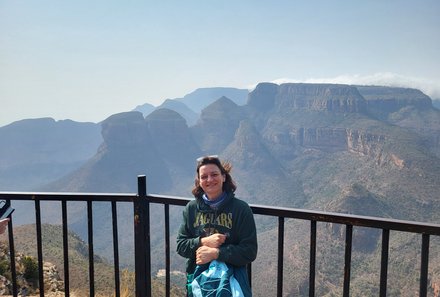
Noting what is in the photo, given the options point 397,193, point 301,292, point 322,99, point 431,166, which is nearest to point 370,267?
point 301,292

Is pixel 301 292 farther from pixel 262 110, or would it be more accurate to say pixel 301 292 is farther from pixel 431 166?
pixel 262 110

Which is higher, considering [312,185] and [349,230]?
[349,230]

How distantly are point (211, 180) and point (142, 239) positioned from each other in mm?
993

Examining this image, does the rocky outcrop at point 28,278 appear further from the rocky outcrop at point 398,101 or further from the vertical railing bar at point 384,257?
the rocky outcrop at point 398,101

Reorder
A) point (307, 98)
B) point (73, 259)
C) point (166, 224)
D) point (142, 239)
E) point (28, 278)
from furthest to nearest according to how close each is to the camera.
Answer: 1. point (307, 98)
2. point (73, 259)
3. point (28, 278)
4. point (142, 239)
5. point (166, 224)

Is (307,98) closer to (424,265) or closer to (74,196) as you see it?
(74,196)

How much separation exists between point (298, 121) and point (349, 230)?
431 feet

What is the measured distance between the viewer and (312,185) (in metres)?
99.3

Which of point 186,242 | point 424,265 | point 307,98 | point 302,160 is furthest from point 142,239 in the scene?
point 307,98

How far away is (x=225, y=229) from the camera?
8.84ft

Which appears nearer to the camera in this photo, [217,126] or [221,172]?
[221,172]

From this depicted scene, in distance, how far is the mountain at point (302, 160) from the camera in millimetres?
57406

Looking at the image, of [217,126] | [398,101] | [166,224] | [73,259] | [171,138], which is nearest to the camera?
[166,224]

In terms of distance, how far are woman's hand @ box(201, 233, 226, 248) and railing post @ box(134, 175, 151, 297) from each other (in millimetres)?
788
